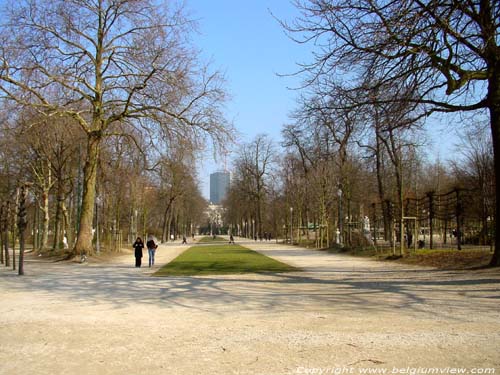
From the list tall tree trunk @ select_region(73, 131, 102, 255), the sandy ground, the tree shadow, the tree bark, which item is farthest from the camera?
tall tree trunk @ select_region(73, 131, 102, 255)

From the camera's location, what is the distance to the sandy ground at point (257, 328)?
21.1ft

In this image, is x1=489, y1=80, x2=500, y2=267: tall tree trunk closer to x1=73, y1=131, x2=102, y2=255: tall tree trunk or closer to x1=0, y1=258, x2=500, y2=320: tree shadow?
x1=0, y1=258, x2=500, y2=320: tree shadow

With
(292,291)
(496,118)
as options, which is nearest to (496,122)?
(496,118)

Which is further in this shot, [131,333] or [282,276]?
[282,276]

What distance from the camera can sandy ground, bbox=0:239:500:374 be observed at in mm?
6418

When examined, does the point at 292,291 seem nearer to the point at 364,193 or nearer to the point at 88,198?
the point at 88,198

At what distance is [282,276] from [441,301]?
25.0ft

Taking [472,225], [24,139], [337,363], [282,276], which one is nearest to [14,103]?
[24,139]

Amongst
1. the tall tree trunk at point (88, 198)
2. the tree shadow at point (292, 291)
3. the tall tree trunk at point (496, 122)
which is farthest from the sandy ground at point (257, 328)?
the tall tree trunk at point (88, 198)

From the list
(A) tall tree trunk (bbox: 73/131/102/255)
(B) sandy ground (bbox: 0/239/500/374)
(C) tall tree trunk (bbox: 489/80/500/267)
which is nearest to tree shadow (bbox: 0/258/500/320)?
(B) sandy ground (bbox: 0/239/500/374)

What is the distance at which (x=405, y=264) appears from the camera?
A: 22750mm

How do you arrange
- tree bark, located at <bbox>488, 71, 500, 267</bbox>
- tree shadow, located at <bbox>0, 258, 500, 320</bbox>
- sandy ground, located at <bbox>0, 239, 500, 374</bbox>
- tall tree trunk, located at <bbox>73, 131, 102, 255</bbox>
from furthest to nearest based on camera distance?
tall tree trunk, located at <bbox>73, 131, 102, 255</bbox>
tree bark, located at <bbox>488, 71, 500, 267</bbox>
tree shadow, located at <bbox>0, 258, 500, 320</bbox>
sandy ground, located at <bbox>0, 239, 500, 374</bbox>

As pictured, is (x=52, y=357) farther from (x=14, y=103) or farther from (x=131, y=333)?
(x=14, y=103)

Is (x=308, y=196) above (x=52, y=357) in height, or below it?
above
